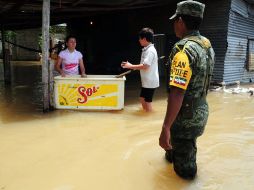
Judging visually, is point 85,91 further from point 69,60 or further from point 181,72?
point 181,72

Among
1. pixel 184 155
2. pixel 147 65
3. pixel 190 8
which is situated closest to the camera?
pixel 190 8

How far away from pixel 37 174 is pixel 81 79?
9.76 feet

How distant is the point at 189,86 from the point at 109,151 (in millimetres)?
1878

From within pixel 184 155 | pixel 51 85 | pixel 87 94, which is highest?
pixel 51 85

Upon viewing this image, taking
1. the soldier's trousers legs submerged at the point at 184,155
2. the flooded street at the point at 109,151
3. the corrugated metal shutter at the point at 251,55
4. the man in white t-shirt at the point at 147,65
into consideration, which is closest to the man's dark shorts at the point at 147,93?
the man in white t-shirt at the point at 147,65

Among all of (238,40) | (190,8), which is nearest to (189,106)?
(190,8)

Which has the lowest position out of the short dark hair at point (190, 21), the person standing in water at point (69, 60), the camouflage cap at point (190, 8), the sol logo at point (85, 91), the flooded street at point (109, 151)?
the flooded street at point (109, 151)

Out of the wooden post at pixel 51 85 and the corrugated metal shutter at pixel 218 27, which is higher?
the corrugated metal shutter at pixel 218 27

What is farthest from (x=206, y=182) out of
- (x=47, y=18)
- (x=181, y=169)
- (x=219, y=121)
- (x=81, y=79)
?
(x=47, y=18)

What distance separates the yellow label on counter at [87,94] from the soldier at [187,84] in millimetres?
3357

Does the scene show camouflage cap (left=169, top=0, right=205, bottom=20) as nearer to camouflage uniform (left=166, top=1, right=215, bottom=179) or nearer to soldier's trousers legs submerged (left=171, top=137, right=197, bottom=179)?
camouflage uniform (left=166, top=1, right=215, bottom=179)

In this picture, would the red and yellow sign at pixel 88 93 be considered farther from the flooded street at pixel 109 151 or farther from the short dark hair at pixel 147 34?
the short dark hair at pixel 147 34

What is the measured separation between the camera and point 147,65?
603cm

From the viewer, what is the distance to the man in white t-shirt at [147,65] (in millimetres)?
5938
